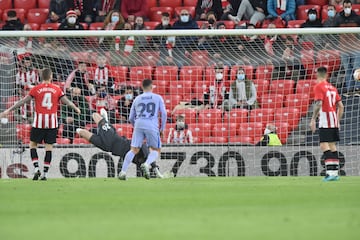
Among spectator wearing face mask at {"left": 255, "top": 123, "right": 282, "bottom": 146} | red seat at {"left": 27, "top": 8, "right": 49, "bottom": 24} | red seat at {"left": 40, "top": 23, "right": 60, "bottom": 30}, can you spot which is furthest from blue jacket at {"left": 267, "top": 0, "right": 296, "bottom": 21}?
red seat at {"left": 27, "top": 8, "right": 49, "bottom": 24}

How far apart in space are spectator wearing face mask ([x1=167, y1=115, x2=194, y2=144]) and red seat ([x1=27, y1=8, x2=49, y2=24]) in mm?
6714

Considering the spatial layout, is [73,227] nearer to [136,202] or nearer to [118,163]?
[136,202]

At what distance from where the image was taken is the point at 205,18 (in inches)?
968

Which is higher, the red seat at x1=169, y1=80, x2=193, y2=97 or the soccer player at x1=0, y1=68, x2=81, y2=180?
the red seat at x1=169, y1=80, x2=193, y2=97

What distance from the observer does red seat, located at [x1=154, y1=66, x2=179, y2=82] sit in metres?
21.5

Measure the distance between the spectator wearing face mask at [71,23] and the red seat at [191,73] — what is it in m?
3.69

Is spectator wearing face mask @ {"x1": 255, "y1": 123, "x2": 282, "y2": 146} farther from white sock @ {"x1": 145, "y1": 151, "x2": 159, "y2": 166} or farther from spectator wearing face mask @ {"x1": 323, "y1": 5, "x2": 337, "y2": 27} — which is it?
spectator wearing face mask @ {"x1": 323, "y1": 5, "x2": 337, "y2": 27}

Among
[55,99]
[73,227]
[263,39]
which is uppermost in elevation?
[263,39]

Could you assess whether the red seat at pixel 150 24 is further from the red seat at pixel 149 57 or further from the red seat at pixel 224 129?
the red seat at pixel 224 129

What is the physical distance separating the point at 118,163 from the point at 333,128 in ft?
17.5

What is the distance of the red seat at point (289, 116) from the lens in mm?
20812

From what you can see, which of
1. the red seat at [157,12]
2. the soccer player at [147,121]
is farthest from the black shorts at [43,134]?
the red seat at [157,12]

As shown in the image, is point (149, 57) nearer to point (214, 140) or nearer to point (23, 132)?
point (214, 140)

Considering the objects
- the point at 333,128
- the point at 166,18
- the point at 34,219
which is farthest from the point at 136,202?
the point at 166,18
